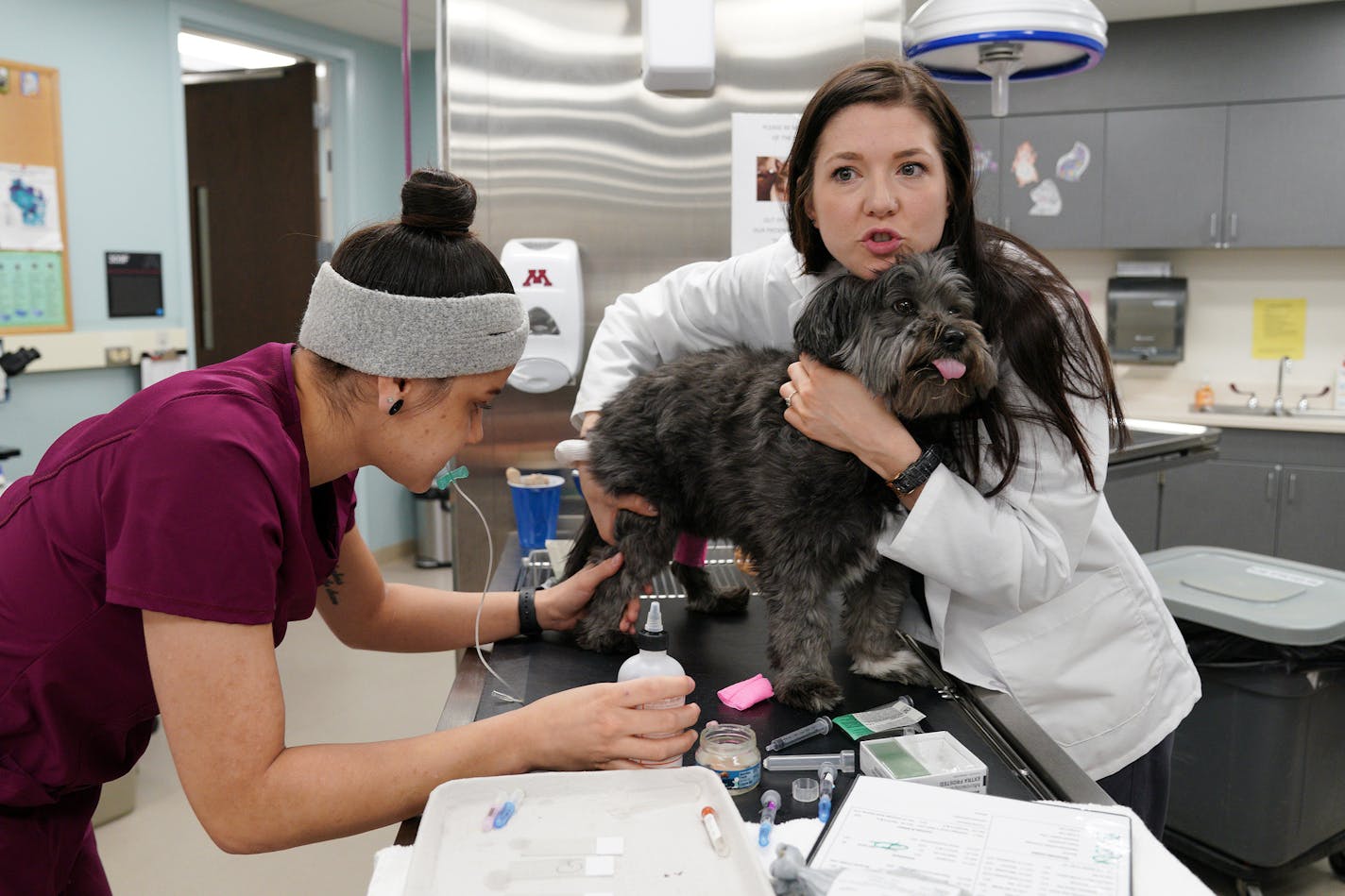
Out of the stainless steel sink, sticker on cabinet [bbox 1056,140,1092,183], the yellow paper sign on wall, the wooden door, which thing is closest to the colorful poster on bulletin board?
the wooden door

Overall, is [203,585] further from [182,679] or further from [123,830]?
[123,830]

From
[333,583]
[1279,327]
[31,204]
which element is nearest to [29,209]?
[31,204]

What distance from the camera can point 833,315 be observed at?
4.67 feet

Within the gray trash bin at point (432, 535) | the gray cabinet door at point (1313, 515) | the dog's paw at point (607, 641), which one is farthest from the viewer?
the gray trash bin at point (432, 535)

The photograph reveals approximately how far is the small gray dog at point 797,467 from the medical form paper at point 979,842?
332 mm

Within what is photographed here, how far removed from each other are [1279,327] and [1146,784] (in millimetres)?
5281

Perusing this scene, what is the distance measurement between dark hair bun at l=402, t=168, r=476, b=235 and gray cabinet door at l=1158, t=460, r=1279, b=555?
195 inches

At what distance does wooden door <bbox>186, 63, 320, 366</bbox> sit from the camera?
5.86 m

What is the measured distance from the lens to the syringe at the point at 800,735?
1.24 m

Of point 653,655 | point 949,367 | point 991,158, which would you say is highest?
point 991,158

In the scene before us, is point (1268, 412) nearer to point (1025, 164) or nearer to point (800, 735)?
point (1025, 164)

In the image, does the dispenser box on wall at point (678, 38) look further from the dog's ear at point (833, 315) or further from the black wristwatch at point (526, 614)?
the black wristwatch at point (526, 614)

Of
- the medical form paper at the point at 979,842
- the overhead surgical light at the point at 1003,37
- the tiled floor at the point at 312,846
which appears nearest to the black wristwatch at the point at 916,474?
the medical form paper at the point at 979,842

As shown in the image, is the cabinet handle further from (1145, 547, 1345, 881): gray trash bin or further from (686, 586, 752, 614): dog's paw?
(1145, 547, 1345, 881): gray trash bin
